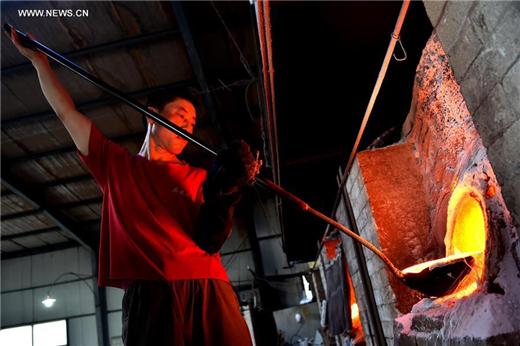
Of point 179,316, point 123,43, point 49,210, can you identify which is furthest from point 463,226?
point 49,210

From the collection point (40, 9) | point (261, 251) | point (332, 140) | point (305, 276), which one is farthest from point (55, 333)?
point (332, 140)

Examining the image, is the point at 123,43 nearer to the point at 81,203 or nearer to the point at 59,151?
the point at 59,151

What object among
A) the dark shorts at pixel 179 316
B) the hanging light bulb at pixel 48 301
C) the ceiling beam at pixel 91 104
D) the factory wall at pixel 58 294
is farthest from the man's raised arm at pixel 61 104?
the hanging light bulb at pixel 48 301

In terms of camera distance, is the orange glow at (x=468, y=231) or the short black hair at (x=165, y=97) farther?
the orange glow at (x=468, y=231)

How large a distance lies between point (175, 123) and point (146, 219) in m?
0.65

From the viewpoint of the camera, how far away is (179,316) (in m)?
1.41

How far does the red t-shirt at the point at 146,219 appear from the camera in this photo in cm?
147

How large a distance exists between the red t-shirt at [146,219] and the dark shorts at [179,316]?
6 cm

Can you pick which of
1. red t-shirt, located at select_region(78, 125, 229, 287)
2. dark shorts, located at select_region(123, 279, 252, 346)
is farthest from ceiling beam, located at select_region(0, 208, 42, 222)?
dark shorts, located at select_region(123, 279, 252, 346)

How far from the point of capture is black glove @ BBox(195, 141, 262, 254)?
62.6 inches

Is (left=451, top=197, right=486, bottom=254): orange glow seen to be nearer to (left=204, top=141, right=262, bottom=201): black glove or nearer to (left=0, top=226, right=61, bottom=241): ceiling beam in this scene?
(left=204, top=141, right=262, bottom=201): black glove

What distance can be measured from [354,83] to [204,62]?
5220mm

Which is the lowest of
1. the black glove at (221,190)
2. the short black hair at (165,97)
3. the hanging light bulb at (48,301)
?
the black glove at (221,190)

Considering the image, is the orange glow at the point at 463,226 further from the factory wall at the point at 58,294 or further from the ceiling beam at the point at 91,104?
the factory wall at the point at 58,294
